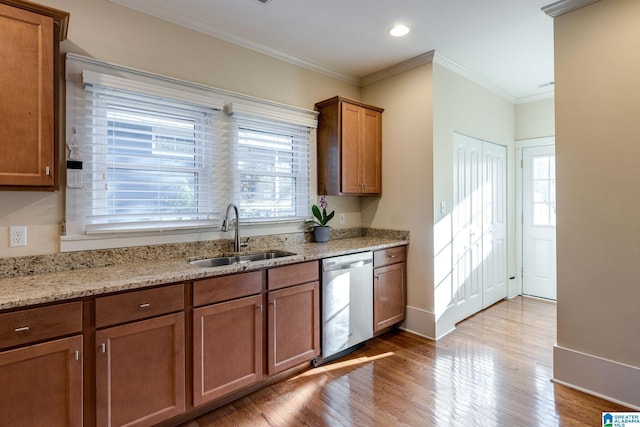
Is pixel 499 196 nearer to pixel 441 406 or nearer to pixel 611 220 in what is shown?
pixel 611 220

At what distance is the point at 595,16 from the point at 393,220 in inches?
86.1

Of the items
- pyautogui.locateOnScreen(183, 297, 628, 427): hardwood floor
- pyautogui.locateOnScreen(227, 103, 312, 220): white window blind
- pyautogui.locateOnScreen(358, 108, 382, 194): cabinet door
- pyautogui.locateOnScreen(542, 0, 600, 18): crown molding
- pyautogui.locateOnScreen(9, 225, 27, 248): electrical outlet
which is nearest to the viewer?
pyautogui.locateOnScreen(9, 225, 27, 248): electrical outlet

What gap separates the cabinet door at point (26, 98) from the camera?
163 cm

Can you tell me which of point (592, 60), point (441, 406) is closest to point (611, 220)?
point (592, 60)

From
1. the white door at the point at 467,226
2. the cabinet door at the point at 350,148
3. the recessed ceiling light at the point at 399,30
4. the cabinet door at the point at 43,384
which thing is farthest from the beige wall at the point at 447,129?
the cabinet door at the point at 43,384

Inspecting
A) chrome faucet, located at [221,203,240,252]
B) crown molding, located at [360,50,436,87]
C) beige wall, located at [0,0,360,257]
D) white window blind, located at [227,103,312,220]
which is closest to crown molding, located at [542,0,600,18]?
crown molding, located at [360,50,436,87]

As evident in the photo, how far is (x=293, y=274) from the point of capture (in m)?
2.42

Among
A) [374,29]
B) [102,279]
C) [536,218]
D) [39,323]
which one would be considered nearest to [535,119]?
[536,218]

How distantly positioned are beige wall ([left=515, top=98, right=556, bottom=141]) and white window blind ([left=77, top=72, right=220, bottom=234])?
4.06 meters

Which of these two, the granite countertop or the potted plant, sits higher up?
the potted plant

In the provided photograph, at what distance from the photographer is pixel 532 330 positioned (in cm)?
336

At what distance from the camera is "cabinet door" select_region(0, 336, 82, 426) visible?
1.42 m

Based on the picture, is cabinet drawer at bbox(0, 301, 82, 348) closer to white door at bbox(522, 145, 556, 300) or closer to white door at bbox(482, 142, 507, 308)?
white door at bbox(482, 142, 507, 308)

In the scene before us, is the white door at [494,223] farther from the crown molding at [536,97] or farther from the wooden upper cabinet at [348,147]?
the wooden upper cabinet at [348,147]
